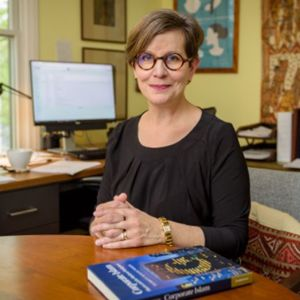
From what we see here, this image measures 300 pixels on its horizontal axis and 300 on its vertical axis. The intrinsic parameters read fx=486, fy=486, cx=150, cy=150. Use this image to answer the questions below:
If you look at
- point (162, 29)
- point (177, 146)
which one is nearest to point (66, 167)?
point (177, 146)

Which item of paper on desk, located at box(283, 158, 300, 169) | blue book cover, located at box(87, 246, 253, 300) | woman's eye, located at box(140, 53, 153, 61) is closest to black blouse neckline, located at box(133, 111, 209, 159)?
woman's eye, located at box(140, 53, 153, 61)

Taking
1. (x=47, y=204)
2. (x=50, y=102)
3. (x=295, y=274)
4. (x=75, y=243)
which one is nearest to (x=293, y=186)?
(x=295, y=274)

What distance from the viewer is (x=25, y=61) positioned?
9.37 ft

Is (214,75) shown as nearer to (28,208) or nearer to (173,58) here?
(28,208)

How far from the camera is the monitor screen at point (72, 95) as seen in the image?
8.79 ft

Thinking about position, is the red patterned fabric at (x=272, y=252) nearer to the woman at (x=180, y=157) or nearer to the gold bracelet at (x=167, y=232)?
the woman at (x=180, y=157)

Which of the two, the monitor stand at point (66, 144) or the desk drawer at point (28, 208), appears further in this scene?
the monitor stand at point (66, 144)

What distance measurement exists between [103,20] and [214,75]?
2.77 ft

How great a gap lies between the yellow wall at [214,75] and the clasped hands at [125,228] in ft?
6.40

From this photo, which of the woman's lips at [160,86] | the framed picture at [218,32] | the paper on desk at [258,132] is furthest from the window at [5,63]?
the woman's lips at [160,86]

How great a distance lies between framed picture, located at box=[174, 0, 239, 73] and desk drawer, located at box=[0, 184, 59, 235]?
1.62 meters

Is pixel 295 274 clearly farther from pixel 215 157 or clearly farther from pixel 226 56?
pixel 226 56

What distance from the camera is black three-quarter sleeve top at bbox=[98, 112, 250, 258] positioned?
1323 millimetres

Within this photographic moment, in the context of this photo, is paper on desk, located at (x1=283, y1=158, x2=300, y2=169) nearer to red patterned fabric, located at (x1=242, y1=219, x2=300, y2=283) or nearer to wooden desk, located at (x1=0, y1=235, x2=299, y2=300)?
red patterned fabric, located at (x1=242, y1=219, x2=300, y2=283)
